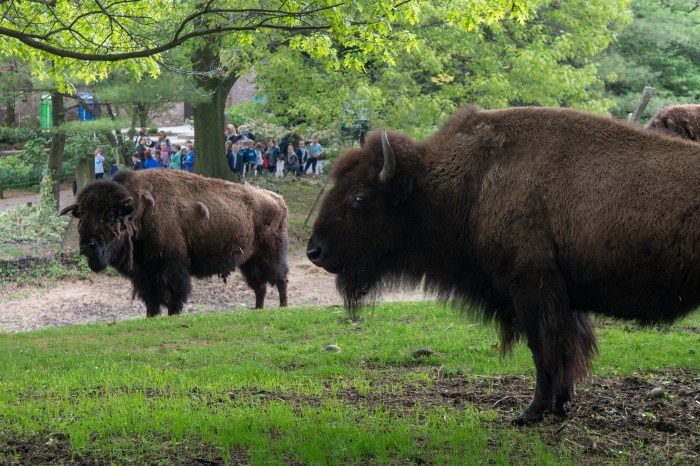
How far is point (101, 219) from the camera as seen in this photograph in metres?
13.1

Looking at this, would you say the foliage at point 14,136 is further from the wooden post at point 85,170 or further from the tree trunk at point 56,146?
the wooden post at point 85,170

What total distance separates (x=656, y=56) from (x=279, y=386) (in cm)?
3188

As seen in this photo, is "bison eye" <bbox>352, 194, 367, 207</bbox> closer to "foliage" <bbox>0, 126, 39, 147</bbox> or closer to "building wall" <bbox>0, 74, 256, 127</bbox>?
"building wall" <bbox>0, 74, 256, 127</bbox>

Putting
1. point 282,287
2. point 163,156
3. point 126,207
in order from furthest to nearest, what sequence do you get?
point 163,156
point 282,287
point 126,207

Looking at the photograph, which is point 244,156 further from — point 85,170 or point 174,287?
point 174,287

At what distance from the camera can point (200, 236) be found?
14977 millimetres

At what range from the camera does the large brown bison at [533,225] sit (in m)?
5.63

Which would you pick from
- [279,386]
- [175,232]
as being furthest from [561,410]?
[175,232]

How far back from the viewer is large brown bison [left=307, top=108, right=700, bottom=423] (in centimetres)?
563

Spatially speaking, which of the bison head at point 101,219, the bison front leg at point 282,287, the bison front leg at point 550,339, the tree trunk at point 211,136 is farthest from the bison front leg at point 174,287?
the tree trunk at point 211,136

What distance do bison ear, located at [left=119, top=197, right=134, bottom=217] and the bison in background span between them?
759 centimetres

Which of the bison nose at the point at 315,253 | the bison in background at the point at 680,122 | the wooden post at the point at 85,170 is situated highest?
the bison in background at the point at 680,122

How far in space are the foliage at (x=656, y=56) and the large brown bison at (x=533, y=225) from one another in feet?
94.7

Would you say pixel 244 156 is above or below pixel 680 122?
below
